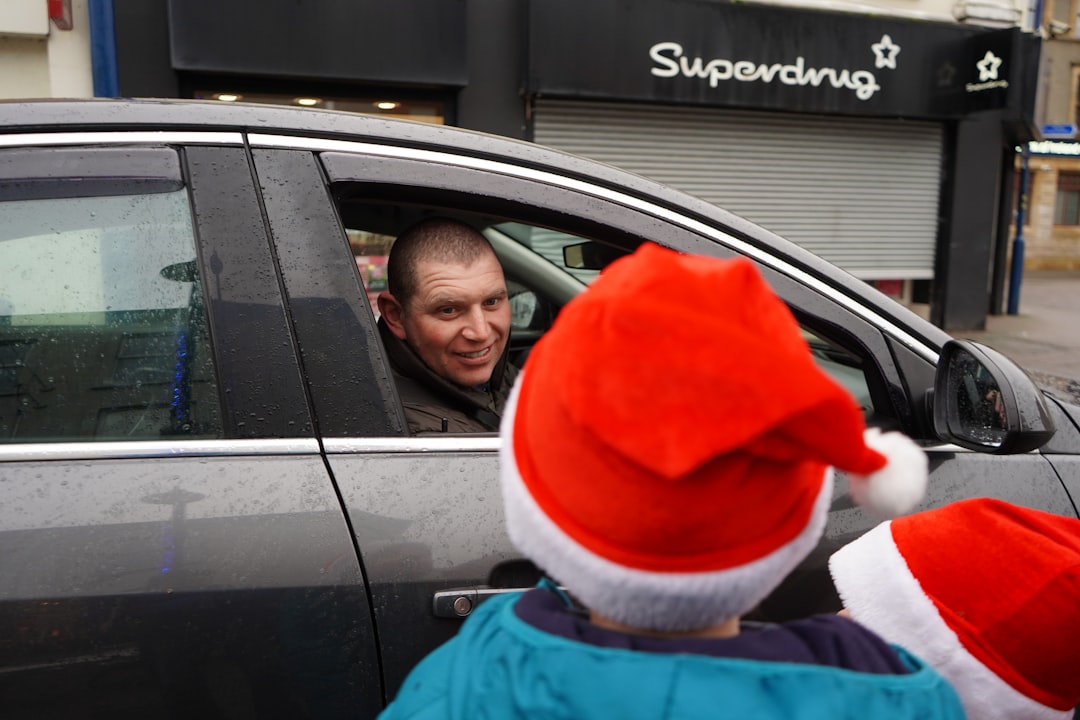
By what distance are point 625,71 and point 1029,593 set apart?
29.8 feet

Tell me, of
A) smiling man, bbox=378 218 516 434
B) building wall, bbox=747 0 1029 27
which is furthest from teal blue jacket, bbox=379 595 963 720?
building wall, bbox=747 0 1029 27

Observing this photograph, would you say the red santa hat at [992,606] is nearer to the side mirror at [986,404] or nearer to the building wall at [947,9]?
the side mirror at [986,404]

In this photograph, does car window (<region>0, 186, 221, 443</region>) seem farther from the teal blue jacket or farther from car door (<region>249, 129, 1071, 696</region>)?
the teal blue jacket

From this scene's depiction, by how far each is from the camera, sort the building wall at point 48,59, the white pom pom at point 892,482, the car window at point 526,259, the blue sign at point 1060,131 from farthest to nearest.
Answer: the blue sign at point 1060,131 → the building wall at point 48,59 → the car window at point 526,259 → the white pom pom at point 892,482

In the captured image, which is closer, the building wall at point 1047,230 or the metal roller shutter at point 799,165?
the metal roller shutter at point 799,165

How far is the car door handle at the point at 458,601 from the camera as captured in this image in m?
1.55

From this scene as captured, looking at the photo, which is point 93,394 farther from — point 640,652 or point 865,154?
point 865,154

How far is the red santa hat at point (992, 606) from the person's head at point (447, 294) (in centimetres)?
127

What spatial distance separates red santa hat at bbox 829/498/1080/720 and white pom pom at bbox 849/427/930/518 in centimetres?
36

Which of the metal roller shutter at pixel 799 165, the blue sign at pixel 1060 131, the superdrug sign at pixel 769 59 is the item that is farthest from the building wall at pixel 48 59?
the blue sign at pixel 1060 131

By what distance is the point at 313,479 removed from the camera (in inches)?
61.6

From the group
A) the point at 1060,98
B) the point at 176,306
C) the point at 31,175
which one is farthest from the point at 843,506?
the point at 1060,98

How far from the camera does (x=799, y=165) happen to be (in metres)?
11.3

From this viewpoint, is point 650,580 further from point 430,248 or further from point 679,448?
point 430,248
